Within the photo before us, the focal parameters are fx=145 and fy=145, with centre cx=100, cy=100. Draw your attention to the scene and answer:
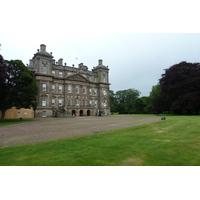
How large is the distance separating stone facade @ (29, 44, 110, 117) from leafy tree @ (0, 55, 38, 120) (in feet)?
45.5

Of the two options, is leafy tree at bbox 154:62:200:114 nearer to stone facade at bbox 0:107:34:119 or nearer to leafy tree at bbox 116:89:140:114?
stone facade at bbox 0:107:34:119

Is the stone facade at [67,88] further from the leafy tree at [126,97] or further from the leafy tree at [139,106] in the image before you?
the leafy tree at [126,97]

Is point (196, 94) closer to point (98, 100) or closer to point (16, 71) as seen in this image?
point (98, 100)

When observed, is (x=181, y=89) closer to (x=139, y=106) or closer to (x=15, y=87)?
(x=139, y=106)

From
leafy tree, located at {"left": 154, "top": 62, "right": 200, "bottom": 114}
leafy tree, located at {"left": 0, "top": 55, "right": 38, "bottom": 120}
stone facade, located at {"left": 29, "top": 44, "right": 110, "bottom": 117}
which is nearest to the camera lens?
leafy tree, located at {"left": 0, "top": 55, "right": 38, "bottom": 120}

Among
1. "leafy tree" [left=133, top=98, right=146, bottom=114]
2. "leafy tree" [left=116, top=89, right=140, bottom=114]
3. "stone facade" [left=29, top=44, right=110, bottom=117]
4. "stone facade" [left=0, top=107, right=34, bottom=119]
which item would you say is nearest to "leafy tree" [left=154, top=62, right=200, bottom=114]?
"stone facade" [left=29, top=44, right=110, bottom=117]

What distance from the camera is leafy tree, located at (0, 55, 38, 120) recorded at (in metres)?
25.7

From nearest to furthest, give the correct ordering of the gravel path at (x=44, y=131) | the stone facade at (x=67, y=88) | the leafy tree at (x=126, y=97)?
the gravel path at (x=44, y=131) → the stone facade at (x=67, y=88) → the leafy tree at (x=126, y=97)

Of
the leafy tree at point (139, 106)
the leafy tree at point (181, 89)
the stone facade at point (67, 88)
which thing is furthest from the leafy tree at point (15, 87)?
the leafy tree at point (139, 106)

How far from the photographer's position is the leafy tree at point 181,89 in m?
36.2

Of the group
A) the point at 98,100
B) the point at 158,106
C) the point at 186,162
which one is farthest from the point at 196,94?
the point at 186,162

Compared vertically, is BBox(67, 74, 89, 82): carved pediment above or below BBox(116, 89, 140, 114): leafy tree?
above

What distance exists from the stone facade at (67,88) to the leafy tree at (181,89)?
2145 cm

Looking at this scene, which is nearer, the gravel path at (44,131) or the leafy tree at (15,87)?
the gravel path at (44,131)
